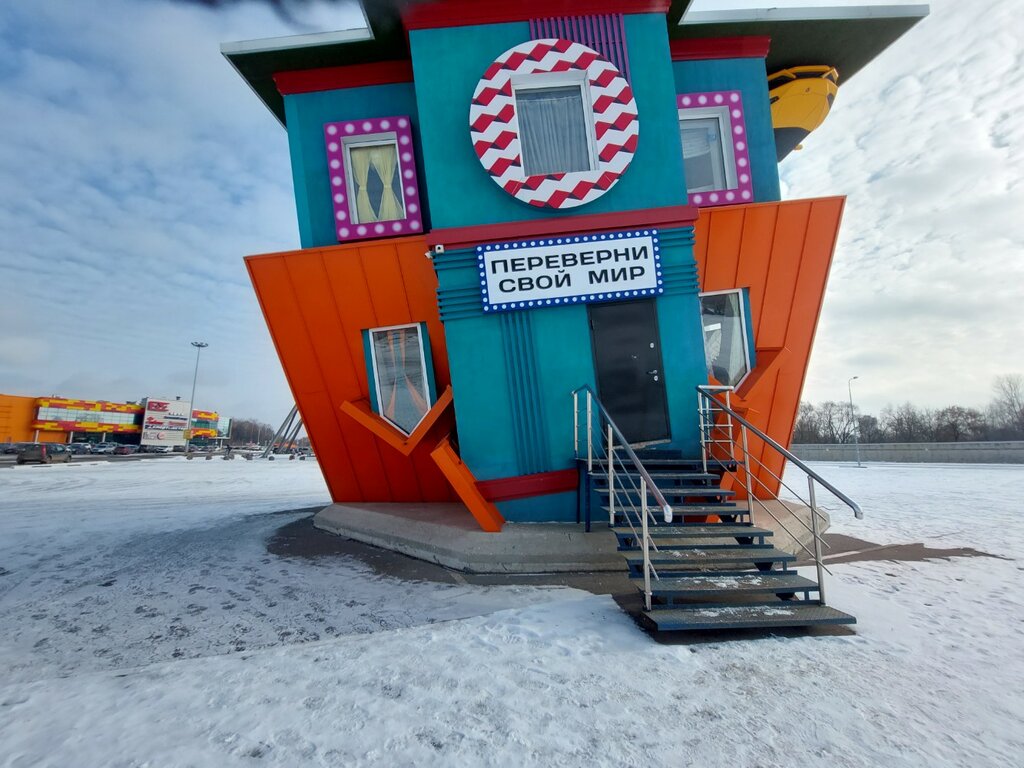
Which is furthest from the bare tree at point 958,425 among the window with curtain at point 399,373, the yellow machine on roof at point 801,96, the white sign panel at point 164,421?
the white sign panel at point 164,421

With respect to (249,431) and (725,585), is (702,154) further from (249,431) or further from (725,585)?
(249,431)

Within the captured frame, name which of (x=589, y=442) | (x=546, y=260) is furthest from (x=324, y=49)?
(x=589, y=442)

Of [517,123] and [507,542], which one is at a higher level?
[517,123]

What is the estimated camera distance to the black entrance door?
6.88 metres

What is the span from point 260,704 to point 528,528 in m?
3.79

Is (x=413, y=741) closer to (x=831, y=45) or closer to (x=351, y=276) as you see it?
(x=351, y=276)

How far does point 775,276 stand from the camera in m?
7.57

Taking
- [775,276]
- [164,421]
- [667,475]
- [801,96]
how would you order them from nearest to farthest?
1. [667,475]
2. [775,276]
3. [801,96]
4. [164,421]

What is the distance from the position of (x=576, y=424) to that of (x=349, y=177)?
5.31 meters

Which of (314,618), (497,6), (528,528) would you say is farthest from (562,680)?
(497,6)

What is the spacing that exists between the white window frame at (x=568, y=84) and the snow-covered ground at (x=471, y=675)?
5.56 m

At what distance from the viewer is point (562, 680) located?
11.0ft

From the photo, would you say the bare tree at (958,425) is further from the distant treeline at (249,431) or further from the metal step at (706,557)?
the distant treeline at (249,431)

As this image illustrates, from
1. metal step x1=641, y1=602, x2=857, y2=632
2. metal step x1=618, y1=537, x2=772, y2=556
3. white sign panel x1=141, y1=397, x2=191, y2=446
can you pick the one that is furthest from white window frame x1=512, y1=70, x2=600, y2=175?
white sign panel x1=141, y1=397, x2=191, y2=446
